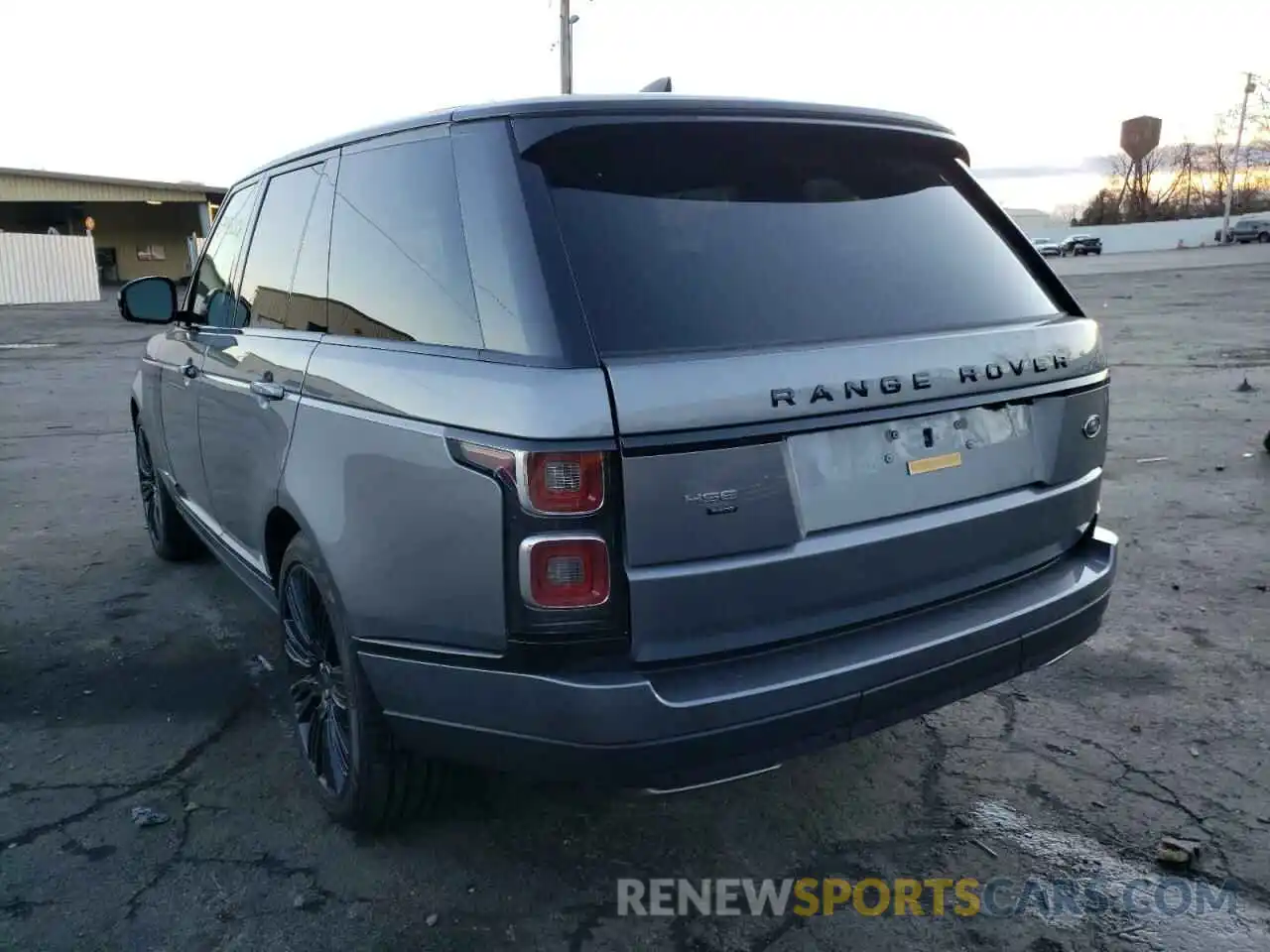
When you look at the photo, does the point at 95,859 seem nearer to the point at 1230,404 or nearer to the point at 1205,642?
the point at 1205,642

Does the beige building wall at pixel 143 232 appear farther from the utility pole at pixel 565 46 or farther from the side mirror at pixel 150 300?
the side mirror at pixel 150 300

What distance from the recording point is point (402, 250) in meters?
2.70

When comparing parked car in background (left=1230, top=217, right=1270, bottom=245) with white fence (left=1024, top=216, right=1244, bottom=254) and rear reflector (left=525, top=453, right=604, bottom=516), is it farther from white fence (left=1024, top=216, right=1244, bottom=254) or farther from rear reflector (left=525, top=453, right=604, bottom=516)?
rear reflector (left=525, top=453, right=604, bottom=516)

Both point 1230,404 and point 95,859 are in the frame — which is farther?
point 1230,404

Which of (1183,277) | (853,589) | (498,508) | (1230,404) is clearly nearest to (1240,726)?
(853,589)

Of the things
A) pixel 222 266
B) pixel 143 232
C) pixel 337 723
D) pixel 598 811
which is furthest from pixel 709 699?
pixel 143 232

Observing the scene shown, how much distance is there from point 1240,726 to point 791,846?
1727 millimetres

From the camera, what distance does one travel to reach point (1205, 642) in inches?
160

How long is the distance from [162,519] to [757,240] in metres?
4.16

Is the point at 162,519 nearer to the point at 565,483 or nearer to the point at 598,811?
the point at 598,811

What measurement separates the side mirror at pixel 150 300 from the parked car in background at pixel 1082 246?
218 feet

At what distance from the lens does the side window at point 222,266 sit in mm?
4039

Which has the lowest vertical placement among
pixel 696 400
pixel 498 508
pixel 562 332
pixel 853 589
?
pixel 853 589

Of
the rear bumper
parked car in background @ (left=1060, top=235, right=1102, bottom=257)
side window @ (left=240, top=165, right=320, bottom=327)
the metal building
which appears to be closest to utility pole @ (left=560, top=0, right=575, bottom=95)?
the metal building
